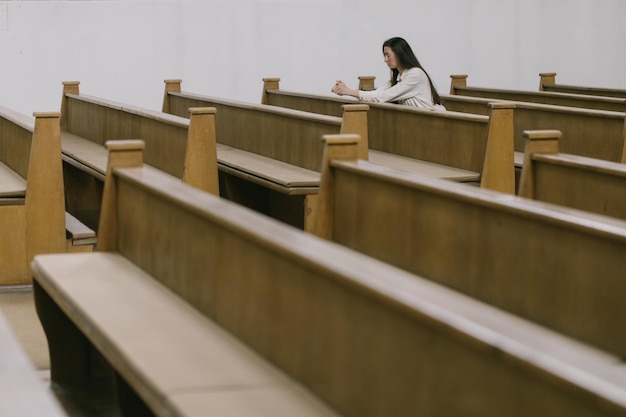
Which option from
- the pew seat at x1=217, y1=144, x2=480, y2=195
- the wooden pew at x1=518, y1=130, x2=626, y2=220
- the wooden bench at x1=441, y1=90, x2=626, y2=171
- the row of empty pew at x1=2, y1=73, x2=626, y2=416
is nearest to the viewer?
the row of empty pew at x1=2, y1=73, x2=626, y2=416

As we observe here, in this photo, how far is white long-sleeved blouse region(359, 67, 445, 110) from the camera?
680 centimetres

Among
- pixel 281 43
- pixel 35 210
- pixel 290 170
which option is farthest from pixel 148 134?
pixel 281 43

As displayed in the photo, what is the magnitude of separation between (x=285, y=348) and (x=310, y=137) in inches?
124

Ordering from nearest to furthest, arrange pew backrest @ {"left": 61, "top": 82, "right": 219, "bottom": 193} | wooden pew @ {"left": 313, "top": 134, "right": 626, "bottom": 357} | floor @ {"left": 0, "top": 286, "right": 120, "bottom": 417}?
wooden pew @ {"left": 313, "top": 134, "right": 626, "bottom": 357} → floor @ {"left": 0, "top": 286, "right": 120, "bottom": 417} → pew backrest @ {"left": 61, "top": 82, "right": 219, "bottom": 193}

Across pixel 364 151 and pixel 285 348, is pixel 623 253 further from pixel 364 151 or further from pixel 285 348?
A: pixel 364 151

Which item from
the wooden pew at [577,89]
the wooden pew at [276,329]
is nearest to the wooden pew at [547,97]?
the wooden pew at [577,89]

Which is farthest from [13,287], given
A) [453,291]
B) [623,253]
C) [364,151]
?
[623,253]

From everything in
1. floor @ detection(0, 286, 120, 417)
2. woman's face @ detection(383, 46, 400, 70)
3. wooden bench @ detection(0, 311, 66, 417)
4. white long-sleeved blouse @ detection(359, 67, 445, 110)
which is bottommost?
floor @ detection(0, 286, 120, 417)

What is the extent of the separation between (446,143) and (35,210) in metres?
2.21

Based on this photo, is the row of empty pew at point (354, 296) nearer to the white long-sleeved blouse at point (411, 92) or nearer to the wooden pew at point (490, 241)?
the wooden pew at point (490, 241)

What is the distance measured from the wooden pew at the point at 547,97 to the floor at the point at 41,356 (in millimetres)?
4198

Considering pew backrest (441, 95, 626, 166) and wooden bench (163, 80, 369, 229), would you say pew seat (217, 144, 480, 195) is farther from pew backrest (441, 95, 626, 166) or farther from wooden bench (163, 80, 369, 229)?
pew backrest (441, 95, 626, 166)

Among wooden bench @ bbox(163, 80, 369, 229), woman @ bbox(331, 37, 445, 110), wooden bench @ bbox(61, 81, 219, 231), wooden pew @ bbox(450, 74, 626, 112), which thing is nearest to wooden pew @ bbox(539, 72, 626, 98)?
wooden pew @ bbox(450, 74, 626, 112)

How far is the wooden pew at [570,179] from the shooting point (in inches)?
144
